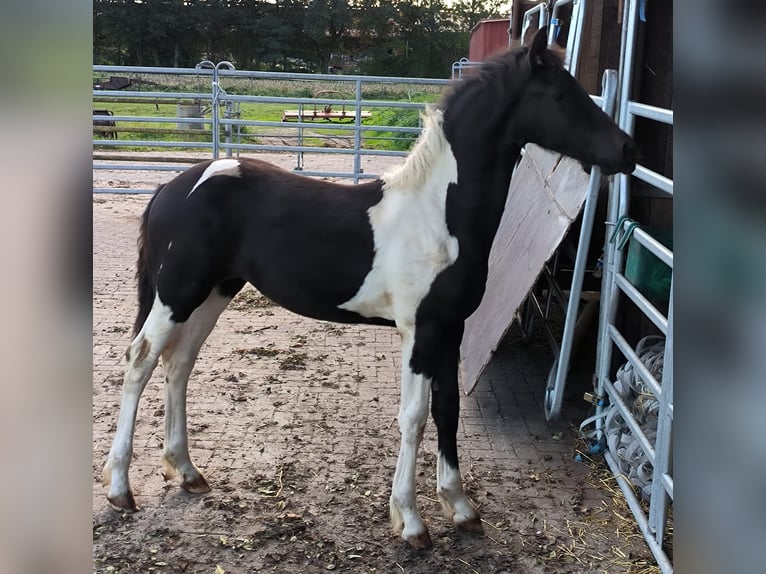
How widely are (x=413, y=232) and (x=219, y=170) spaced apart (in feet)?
3.04

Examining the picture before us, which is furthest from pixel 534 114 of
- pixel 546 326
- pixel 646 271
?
pixel 546 326

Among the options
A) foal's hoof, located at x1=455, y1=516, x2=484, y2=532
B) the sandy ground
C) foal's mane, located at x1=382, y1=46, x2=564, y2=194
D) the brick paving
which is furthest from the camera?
the sandy ground

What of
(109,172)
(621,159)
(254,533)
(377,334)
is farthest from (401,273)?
(109,172)

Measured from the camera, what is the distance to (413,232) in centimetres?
259

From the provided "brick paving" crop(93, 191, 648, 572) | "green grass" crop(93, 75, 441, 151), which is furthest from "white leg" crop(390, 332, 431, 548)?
"green grass" crop(93, 75, 441, 151)

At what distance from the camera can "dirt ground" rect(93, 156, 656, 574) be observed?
260 cm

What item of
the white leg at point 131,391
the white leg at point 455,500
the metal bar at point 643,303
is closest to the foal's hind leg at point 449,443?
the white leg at point 455,500

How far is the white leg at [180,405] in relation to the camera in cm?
298

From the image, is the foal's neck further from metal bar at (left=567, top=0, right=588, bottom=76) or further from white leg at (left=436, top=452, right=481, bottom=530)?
metal bar at (left=567, top=0, right=588, bottom=76)

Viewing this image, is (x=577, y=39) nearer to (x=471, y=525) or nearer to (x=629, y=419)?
(x=629, y=419)

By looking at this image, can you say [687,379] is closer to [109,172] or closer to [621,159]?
[621,159]

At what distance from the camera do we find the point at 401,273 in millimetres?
2578

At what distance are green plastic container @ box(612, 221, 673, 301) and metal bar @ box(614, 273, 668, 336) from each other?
0.14 ft

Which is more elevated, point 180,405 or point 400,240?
point 400,240
